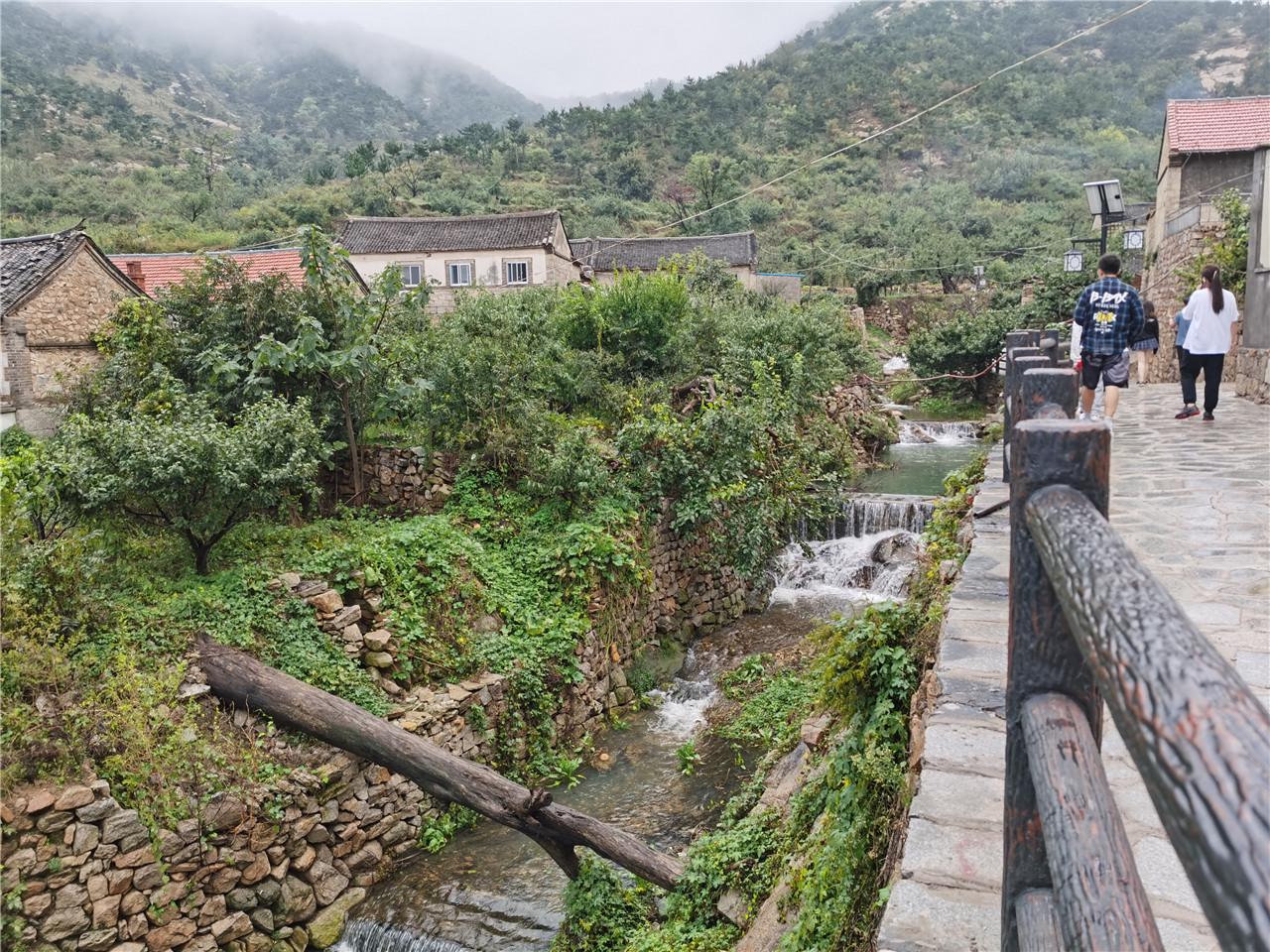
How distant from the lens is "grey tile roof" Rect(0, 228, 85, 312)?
12.2m

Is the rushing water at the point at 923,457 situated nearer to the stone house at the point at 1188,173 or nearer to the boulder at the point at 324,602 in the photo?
the stone house at the point at 1188,173

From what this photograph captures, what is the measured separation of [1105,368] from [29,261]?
14.9 m

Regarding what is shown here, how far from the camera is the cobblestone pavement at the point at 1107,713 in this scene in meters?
2.23

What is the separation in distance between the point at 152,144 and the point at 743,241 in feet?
150

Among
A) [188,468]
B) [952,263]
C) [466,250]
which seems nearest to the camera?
[188,468]

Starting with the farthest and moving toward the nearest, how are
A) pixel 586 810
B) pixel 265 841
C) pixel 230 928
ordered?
pixel 586 810, pixel 265 841, pixel 230 928

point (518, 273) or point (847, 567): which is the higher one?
point (518, 273)

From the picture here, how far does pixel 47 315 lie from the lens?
12609mm

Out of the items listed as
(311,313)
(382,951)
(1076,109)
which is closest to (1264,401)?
(382,951)

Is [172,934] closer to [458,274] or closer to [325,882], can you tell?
[325,882]

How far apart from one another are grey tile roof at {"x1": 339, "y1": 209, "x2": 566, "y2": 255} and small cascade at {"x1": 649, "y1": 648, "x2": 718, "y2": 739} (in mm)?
20915

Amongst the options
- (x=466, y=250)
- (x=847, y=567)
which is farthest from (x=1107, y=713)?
(x=466, y=250)

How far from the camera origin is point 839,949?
310 cm

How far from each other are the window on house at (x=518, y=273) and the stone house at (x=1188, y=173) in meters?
18.6
